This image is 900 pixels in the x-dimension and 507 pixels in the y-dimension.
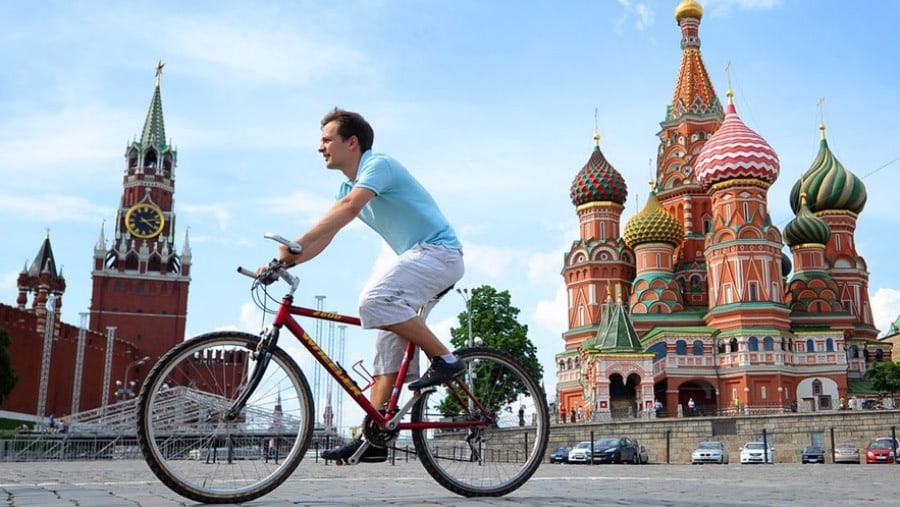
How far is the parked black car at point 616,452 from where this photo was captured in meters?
27.7

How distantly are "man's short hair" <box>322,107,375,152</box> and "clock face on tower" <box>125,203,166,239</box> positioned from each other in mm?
90326

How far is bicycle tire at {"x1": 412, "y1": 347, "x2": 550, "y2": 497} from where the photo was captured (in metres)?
5.07

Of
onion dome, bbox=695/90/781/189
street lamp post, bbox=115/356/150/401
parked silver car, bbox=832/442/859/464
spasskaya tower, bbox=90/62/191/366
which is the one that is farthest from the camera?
spasskaya tower, bbox=90/62/191/366

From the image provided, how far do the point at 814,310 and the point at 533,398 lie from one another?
51.9 meters

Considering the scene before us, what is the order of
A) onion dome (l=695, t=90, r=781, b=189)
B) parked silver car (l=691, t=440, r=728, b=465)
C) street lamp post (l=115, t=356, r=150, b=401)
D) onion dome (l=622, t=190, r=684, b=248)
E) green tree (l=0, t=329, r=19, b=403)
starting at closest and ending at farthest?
1. parked silver car (l=691, t=440, r=728, b=465)
2. green tree (l=0, t=329, r=19, b=403)
3. onion dome (l=695, t=90, r=781, b=189)
4. onion dome (l=622, t=190, r=684, b=248)
5. street lamp post (l=115, t=356, r=150, b=401)

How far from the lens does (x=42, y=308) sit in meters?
59.2

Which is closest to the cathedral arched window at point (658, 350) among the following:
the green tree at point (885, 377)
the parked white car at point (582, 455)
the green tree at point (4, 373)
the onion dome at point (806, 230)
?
the green tree at point (885, 377)

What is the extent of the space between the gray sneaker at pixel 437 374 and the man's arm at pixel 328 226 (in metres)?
0.91

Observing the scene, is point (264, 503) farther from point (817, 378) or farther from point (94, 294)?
point (94, 294)

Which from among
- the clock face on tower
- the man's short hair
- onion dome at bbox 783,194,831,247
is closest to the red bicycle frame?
the man's short hair

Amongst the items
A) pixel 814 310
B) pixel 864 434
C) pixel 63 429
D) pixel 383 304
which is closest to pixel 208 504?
pixel 383 304

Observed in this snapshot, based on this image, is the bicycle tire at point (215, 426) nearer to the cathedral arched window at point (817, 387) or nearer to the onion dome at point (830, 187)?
the cathedral arched window at point (817, 387)

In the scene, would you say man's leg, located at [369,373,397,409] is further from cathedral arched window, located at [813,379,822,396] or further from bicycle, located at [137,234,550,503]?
cathedral arched window, located at [813,379,822,396]

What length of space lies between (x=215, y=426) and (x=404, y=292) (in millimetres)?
1158
